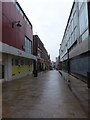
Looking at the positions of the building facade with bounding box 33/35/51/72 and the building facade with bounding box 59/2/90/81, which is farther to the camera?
the building facade with bounding box 33/35/51/72

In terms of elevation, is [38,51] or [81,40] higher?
[38,51]

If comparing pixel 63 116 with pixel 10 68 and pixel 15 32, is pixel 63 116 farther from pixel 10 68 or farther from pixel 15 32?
pixel 15 32

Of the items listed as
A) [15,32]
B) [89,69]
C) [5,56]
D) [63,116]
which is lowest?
[63,116]

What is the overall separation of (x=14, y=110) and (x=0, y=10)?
1347cm

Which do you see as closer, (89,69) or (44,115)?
(44,115)

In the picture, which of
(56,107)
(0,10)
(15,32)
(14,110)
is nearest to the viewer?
(14,110)

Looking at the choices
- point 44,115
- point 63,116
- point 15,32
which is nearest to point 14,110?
point 44,115

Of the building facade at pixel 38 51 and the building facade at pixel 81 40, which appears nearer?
the building facade at pixel 81 40

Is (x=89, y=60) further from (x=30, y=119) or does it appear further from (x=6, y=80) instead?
(x=30, y=119)

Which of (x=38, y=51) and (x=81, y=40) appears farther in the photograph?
(x=38, y=51)

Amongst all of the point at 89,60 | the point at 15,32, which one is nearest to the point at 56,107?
the point at 89,60

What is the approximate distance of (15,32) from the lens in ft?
80.6

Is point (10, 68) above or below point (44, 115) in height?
above

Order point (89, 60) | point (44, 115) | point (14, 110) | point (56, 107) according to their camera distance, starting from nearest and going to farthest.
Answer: point (44, 115)
point (14, 110)
point (56, 107)
point (89, 60)
